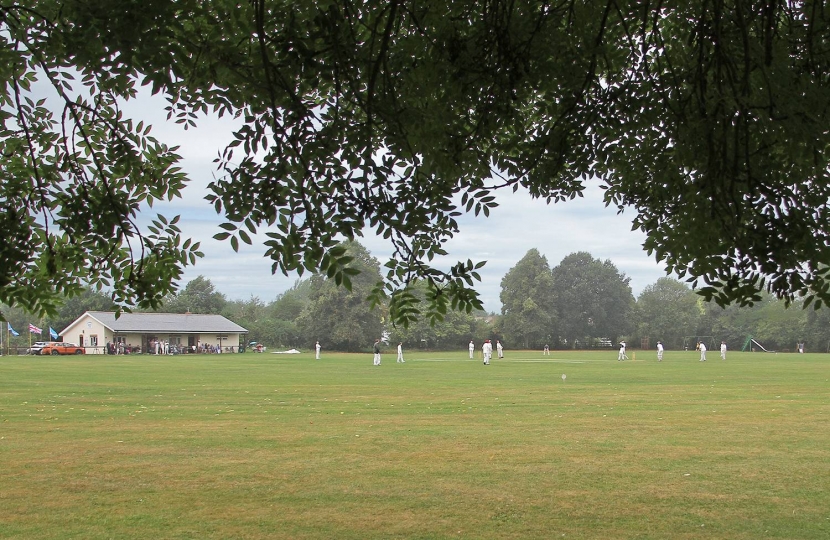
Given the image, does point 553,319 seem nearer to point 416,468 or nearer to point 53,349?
point 53,349

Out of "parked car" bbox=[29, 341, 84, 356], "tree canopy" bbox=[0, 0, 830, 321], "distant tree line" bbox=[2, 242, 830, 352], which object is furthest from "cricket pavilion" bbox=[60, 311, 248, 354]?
"tree canopy" bbox=[0, 0, 830, 321]

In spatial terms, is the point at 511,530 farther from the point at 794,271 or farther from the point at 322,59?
the point at 322,59

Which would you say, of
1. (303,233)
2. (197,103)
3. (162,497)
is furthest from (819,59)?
(162,497)

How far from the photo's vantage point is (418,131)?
6.75m

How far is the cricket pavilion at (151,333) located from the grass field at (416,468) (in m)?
58.4

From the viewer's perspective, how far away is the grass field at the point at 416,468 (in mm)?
8836

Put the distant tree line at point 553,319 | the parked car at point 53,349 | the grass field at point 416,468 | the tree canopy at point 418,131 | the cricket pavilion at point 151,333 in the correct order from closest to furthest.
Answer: the tree canopy at point 418,131 → the grass field at point 416,468 → the parked car at point 53,349 → the cricket pavilion at point 151,333 → the distant tree line at point 553,319

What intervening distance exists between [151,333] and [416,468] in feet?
242

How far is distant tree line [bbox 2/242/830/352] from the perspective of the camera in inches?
3484

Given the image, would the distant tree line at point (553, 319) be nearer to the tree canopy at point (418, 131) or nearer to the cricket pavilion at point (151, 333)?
the cricket pavilion at point (151, 333)

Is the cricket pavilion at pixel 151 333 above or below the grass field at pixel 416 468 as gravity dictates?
above

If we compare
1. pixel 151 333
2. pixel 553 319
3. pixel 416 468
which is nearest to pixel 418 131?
pixel 416 468

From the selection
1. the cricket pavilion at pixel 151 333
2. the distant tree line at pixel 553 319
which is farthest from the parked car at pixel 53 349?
the distant tree line at pixel 553 319

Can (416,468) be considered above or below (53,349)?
below
